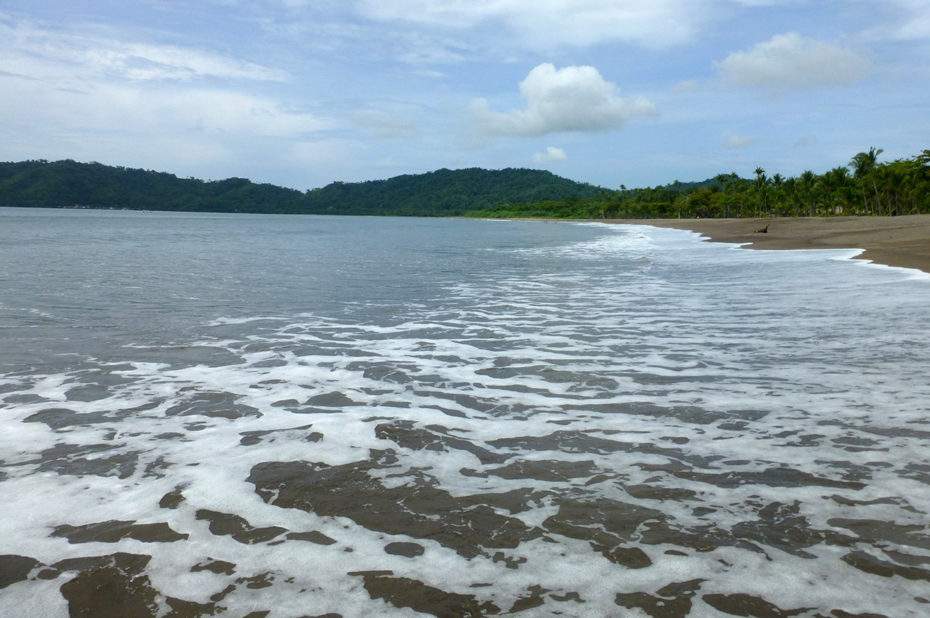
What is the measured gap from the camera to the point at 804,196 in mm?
101562

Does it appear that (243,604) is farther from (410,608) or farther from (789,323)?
(789,323)

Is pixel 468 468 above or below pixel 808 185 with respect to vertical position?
below

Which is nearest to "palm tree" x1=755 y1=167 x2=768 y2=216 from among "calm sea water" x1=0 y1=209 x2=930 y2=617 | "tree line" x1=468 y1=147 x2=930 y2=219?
"tree line" x1=468 y1=147 x2=930 y2=219

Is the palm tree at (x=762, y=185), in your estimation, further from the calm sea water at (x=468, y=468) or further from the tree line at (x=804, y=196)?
the calm sea water at (x=468, y=468)

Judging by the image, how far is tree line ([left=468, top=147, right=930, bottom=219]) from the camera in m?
76.9

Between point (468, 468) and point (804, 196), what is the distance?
114070 millimetres

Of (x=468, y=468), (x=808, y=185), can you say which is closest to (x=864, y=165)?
(x=808, y=185)

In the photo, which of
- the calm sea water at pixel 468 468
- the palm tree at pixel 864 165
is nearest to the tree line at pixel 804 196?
the palm tree at pixel 864 165

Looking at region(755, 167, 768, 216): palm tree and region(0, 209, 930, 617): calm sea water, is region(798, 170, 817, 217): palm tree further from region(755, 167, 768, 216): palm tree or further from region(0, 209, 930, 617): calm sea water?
region(0, 209, 930, 617): calm sea water

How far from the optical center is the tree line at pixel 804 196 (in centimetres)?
7694

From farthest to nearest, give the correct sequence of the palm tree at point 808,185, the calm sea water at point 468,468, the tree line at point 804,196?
the palm tree at point 808,185 < the tree line at point 804,196 < the calm sea water at point 468,468

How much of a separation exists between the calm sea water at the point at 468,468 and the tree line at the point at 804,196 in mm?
79167

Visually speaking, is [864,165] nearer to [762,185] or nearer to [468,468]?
[762,185]

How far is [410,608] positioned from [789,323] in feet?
32.3
